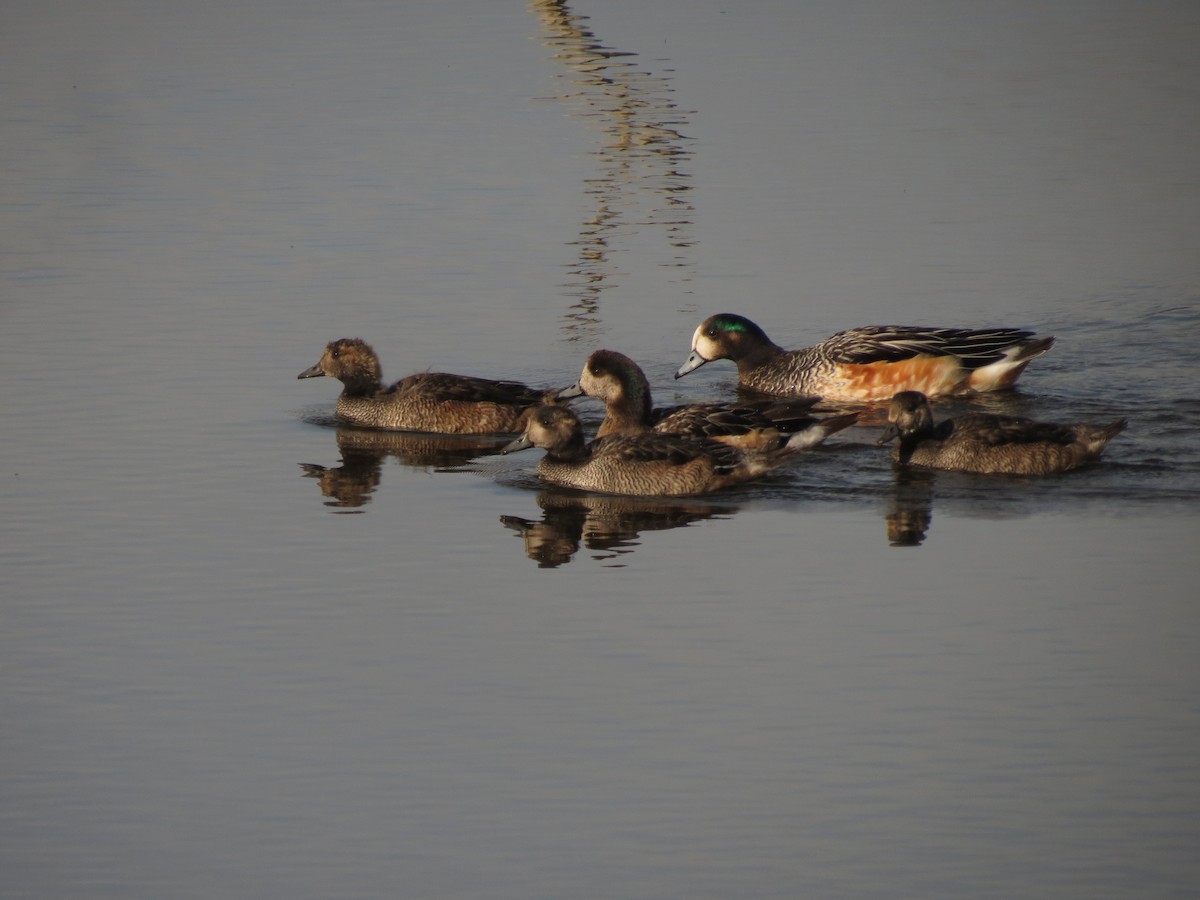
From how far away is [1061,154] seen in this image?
928 inches

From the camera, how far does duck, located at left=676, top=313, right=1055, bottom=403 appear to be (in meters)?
16.1

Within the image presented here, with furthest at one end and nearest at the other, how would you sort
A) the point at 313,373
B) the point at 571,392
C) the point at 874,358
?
the point at 874,358
the point at 313,373
the point at 571,392

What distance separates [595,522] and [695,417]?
1.76 metres

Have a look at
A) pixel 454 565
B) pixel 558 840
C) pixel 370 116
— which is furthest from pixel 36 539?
pixel 370 116

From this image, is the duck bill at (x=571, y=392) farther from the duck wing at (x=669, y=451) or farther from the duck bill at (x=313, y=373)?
the duck bill at (x=313, y=373)

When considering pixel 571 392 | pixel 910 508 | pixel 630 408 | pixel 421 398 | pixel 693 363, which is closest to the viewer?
pixel 910 508

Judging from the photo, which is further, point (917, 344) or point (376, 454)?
point (917, 344)

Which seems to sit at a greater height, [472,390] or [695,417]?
[472,390]

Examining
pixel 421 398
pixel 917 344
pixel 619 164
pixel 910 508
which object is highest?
pixel 619 164

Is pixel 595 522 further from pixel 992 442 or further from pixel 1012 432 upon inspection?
pixel 1012 432

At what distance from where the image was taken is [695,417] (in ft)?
46.6

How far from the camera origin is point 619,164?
2322cm

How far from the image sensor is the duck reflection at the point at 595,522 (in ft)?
39.1

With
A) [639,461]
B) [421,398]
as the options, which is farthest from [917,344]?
[421,398]
